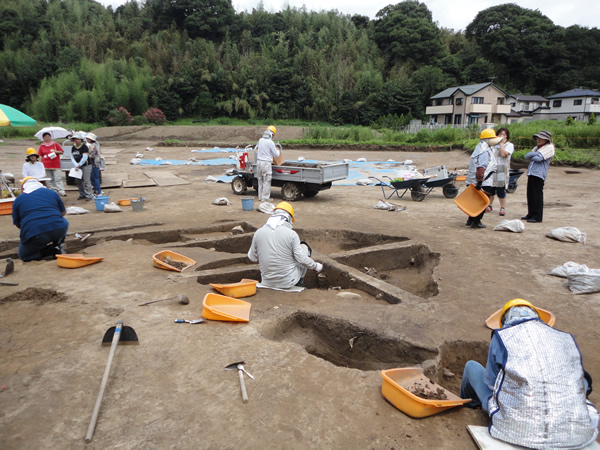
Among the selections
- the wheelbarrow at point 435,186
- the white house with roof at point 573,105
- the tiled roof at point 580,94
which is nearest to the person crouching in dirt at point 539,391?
the wheelbarrow at point 435,186

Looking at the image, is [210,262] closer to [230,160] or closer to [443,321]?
[443,321]

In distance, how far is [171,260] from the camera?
5848mm

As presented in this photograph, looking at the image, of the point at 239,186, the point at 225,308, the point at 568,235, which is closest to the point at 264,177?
the point at 239,186

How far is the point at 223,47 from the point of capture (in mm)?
50219

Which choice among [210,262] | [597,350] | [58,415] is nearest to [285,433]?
[58,415]

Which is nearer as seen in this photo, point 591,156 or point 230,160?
point 591,156

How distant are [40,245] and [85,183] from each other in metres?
5.34

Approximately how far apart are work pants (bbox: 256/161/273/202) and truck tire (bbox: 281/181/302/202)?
484 mm

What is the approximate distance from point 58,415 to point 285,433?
1.48 meters

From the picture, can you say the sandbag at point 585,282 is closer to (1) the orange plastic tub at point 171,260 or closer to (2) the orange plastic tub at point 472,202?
(2) the orange plastic tub at point 472,202

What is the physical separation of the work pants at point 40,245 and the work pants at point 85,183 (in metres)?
5.06

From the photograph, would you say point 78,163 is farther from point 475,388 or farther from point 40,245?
point 475,388

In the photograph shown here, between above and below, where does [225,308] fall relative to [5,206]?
below

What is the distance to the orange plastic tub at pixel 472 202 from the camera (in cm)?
746
